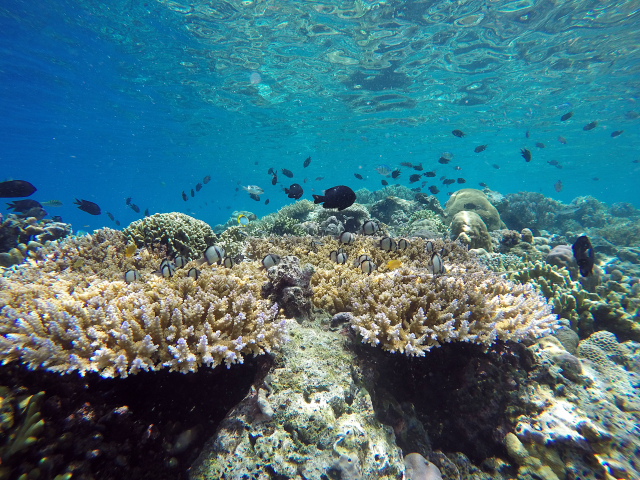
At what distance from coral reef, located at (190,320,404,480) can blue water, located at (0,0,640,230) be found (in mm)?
18543

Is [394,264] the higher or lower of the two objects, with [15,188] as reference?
lower

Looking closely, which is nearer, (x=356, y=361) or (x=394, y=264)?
(x=356, y=361)

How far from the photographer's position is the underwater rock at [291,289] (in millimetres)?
3990

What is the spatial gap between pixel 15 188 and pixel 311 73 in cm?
1979

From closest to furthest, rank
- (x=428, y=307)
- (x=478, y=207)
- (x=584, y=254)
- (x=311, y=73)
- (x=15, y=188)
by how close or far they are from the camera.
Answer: (x=428, y=307) < (x=584, y=254) < (x=15, y=188) < (x=478, y=207) < (x=311, y=73)

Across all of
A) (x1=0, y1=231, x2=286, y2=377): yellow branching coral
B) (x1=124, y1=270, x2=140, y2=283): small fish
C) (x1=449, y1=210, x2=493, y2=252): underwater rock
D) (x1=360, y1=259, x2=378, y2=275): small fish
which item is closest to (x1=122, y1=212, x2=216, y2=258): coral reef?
(x1=124, y1=270, x2=140, y2=283): small fish

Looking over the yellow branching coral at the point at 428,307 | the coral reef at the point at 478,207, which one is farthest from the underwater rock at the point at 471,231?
the yellow branching coral at the point at 428,307

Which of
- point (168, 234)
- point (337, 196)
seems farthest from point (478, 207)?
point (168, 234)

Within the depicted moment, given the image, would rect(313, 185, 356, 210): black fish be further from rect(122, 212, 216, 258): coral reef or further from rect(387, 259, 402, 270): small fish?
rect(122, 212, 216, 258): coral reef

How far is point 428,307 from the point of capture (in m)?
3.82

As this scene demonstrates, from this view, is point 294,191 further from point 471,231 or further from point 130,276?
point 471,231

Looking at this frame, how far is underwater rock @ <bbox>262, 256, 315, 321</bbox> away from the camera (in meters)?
3.99

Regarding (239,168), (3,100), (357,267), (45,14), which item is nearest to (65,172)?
(239,168)

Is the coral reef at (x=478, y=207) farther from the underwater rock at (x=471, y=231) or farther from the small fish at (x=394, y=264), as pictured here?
the small fish at (x=394, y=264)
